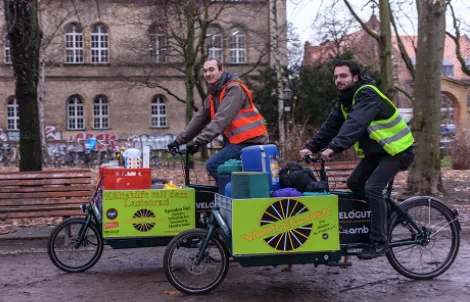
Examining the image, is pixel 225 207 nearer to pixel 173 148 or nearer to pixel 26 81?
pixel 173 148

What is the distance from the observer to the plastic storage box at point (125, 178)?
6746 millimetres

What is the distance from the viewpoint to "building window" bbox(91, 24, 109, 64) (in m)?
42.9

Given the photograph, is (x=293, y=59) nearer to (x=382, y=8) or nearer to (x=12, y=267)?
(x=382, y=8)

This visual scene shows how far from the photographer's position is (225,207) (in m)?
5.64

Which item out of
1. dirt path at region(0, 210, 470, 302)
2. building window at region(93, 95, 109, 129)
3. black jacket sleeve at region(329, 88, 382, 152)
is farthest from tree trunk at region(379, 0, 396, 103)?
building window at region(93, 95, 109, 129)

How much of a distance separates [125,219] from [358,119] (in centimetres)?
264

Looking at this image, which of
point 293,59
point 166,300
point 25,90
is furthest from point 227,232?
point 293,59

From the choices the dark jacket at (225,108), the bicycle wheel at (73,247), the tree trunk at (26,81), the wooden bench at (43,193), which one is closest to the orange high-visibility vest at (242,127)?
the dark jacket at (225,108)

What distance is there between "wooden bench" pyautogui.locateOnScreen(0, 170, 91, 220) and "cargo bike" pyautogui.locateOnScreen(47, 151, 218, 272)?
5.87 feet

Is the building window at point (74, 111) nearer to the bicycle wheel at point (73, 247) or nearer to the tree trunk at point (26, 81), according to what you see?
the tree trunk at point (26, 81)

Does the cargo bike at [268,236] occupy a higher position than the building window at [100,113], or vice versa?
the building window at [100,113]

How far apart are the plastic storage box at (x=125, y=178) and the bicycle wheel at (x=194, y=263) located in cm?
146

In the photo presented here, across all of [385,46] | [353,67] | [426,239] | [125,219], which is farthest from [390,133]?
[385,46]

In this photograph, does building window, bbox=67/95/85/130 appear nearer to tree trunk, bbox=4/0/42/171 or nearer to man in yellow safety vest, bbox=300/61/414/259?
tree trunk, bbox=4/0/42/171
